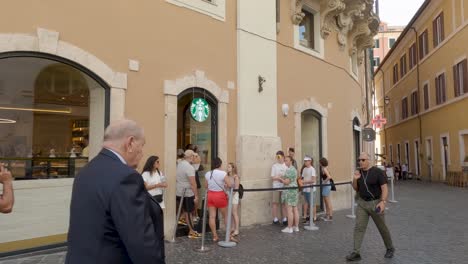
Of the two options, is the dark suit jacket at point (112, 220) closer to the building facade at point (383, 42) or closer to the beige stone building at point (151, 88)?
the beige stone building at point (151, 88)

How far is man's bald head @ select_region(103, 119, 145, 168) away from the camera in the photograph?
2516mm

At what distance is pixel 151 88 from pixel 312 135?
6.37 metres

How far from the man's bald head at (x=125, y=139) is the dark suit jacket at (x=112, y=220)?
0.14 metres

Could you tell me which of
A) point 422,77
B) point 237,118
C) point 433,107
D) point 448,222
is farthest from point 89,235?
point 422,77

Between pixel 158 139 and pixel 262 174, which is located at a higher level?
pixel 158 139

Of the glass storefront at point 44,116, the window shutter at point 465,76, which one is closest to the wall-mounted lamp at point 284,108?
the glass storefront at point 44,116

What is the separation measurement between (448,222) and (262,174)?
498 centimetres

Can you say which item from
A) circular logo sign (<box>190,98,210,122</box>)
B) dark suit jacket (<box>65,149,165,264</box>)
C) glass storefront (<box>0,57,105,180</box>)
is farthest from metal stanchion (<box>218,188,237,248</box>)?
dark suit jacket (<box>65,149,165,264</box>)

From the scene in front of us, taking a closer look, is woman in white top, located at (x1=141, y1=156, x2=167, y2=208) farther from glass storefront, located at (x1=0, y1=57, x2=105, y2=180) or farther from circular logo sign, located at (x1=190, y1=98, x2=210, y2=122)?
circular logo sign, located at (x1=190, y1=98, x2=210, y2=122)

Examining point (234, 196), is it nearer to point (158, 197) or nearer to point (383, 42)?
point (158, 197)

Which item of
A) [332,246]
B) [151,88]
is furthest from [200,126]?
[332,246]

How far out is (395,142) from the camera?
1581 inches

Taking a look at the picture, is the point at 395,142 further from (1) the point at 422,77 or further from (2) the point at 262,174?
(2) the point at 262,174

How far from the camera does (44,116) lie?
7402 mm
